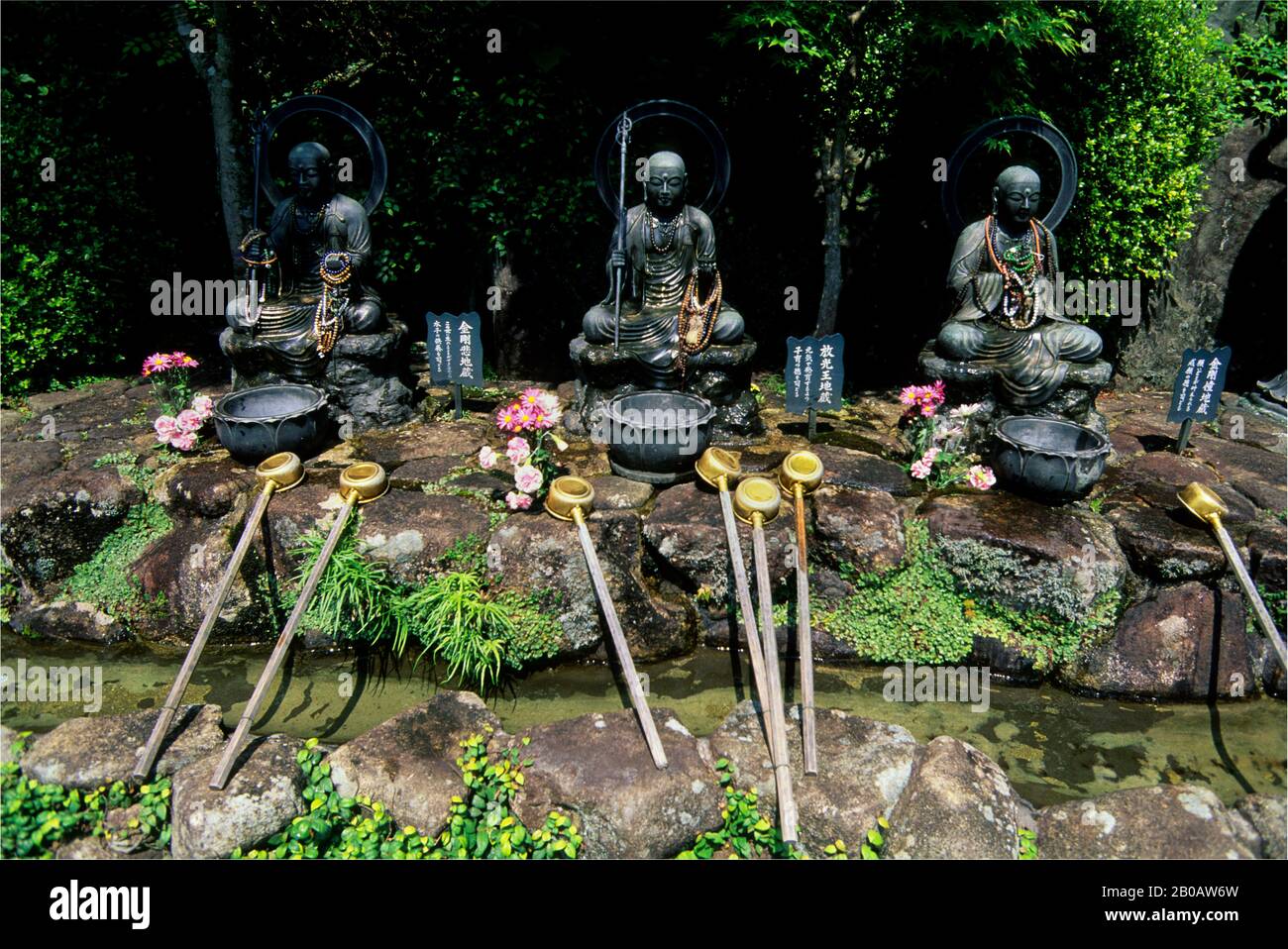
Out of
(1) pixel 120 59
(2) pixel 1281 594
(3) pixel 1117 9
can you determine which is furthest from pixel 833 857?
(1) pixel 120 59

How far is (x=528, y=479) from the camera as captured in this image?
5762mm

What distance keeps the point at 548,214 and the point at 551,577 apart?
539cm

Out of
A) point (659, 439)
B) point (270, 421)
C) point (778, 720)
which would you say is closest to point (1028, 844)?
point (778, 720)

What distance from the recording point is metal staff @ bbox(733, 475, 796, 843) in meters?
4.02

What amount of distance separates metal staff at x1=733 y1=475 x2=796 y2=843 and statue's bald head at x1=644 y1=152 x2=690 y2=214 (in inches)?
113

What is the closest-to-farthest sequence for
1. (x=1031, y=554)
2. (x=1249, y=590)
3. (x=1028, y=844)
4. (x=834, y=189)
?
Result: (x=1028, y=844) → (x=1249, y=590) → (x=1031, y=554) → (x=834, y=189)

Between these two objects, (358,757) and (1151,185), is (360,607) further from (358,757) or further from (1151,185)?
(1151,185)

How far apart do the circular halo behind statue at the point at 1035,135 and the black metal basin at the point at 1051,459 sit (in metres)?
1.93

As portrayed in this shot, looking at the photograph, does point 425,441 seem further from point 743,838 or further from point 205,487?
point 743,838

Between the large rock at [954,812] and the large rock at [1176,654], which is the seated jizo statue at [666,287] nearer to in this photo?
the large rock at [1176,654]

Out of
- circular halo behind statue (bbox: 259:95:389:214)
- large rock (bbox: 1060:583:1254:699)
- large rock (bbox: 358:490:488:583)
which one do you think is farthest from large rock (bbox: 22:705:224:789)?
large rock (bbox: 1060:583:1254:699)

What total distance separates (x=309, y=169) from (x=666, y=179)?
318 cm

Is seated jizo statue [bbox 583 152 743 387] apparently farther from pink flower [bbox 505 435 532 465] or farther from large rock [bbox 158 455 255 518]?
large rock [bbox 158 455 255 518]

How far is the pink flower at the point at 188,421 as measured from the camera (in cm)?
664
